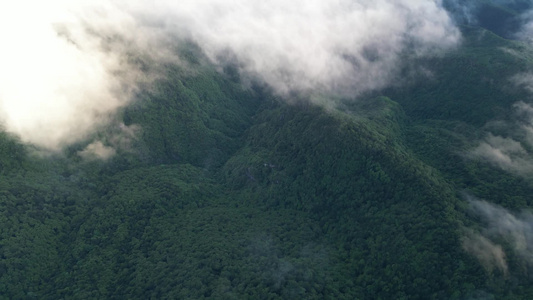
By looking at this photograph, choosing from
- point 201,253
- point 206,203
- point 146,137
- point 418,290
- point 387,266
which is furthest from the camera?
point 146,137

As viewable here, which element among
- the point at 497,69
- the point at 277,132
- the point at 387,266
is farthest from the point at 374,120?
the point at 387,266

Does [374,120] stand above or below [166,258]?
above

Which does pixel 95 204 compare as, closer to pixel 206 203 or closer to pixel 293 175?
pixel 206 203

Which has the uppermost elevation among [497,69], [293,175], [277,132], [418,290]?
[497,69]

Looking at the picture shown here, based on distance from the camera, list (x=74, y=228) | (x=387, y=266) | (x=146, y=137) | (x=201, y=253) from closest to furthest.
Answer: (x=387, y=266) → (x=201, y=253) → (x=74, y=228) → (x=146, y=137)

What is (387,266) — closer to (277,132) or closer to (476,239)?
(476,239)

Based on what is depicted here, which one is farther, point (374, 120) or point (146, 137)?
point (146, 137)
